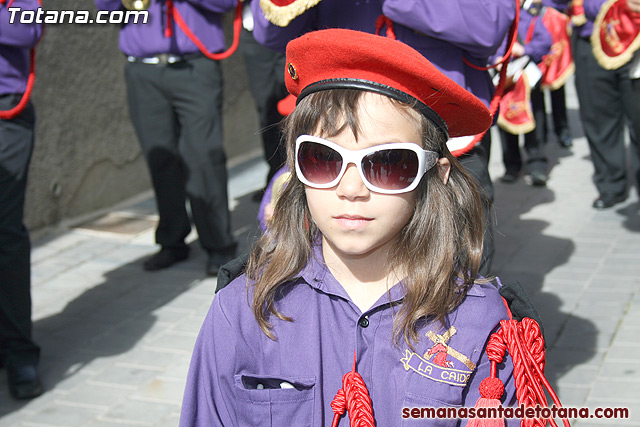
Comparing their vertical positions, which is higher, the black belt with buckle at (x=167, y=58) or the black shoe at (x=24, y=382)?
the black belt with buckle at (x=167, y=58)

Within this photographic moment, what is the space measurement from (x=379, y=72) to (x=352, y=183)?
0.25 m

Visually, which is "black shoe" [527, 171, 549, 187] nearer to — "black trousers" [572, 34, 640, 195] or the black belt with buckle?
"black trousers" [572, 34, 640, 195]

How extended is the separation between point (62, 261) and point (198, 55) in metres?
1.76

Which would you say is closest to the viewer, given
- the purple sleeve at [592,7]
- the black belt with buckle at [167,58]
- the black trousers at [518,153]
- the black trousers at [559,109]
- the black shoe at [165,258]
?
the black belt with buckle at [167,58]

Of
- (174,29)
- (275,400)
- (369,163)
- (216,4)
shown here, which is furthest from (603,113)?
(275,400)

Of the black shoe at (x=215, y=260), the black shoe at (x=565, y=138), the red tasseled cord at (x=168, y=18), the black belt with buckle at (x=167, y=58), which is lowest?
the black shoe at (x=565, y=138)

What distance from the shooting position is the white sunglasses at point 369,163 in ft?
6.04

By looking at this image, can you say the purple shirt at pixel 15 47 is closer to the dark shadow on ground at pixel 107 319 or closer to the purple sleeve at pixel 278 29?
the purple sleeve at pixel 278 29

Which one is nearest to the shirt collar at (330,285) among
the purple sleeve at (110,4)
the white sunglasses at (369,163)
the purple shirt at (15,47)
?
the white sunglasses at (369,163)

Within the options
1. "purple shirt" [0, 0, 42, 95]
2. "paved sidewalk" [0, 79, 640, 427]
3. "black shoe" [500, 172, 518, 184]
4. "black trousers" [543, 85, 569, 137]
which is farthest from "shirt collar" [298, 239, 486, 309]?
"black trousers" [543, 85, 569, 137]

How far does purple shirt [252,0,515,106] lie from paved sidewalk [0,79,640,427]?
2.34ft

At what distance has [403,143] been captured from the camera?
1.86m

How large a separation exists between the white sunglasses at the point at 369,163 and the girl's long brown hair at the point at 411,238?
0.15ft

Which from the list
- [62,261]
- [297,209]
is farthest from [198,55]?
[297,209]
